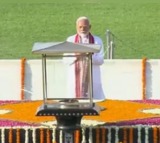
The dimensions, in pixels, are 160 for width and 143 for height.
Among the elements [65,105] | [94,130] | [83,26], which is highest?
[83,26]

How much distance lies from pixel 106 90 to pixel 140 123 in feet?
14.3

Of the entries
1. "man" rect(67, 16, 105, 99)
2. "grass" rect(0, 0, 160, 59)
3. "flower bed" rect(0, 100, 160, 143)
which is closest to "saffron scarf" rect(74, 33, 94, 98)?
"man" rect(67, 16, 105, 99)

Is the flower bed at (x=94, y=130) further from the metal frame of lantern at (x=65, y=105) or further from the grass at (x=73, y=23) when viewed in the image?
the grass at (x=73, y=23)

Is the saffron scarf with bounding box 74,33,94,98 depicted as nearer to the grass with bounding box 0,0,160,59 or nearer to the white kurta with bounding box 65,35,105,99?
the white kurta with bounding box 65,35,105,99

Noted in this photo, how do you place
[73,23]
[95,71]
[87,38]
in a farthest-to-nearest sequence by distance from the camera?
[73,23] → [95,71] → [87,38]

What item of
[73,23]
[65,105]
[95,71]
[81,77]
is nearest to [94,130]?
[81,77]

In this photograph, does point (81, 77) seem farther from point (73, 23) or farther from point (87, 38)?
point (73, 23)

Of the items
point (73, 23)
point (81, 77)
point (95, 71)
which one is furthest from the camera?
point (73, 23)

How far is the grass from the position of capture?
795 inches

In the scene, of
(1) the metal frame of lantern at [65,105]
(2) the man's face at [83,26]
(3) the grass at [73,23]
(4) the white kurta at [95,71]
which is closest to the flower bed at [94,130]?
(4) the white kurta at [95,71]

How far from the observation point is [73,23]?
25297 mm

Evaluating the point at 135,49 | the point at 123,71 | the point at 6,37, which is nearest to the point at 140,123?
the point at 123,71

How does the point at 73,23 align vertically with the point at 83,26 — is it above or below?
above

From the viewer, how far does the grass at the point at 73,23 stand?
20.2 m
